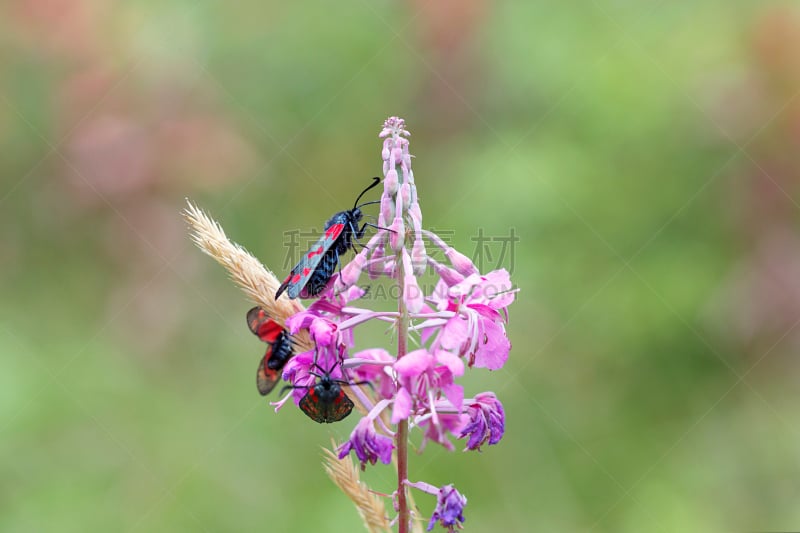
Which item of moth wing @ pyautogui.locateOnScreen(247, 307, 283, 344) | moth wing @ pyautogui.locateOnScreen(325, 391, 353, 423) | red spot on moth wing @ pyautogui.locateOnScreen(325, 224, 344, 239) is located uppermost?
red spot on moth wing @ pyautogui.locateOnScreen(325, 224, 344, 239)

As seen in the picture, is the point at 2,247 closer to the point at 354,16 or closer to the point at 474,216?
the point at 354,16

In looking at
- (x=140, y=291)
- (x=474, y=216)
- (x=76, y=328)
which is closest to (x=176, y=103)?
(x=140, y=291)

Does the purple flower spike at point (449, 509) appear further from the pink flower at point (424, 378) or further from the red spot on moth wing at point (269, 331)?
the red spot on moth wing at point (269, 331)

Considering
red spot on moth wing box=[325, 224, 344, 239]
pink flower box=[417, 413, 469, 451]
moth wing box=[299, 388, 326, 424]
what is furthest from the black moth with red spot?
red spot on moth wing box=[325, 224, 344, 239]

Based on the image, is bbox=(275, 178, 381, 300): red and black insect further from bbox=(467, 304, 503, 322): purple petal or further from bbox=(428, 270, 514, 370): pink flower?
bbox=(467, 304, 503, 322): purple petal

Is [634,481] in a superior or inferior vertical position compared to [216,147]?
superior

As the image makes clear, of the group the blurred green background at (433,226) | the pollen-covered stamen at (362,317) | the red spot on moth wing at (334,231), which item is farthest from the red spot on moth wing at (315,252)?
the blurred green background at (433,226)
